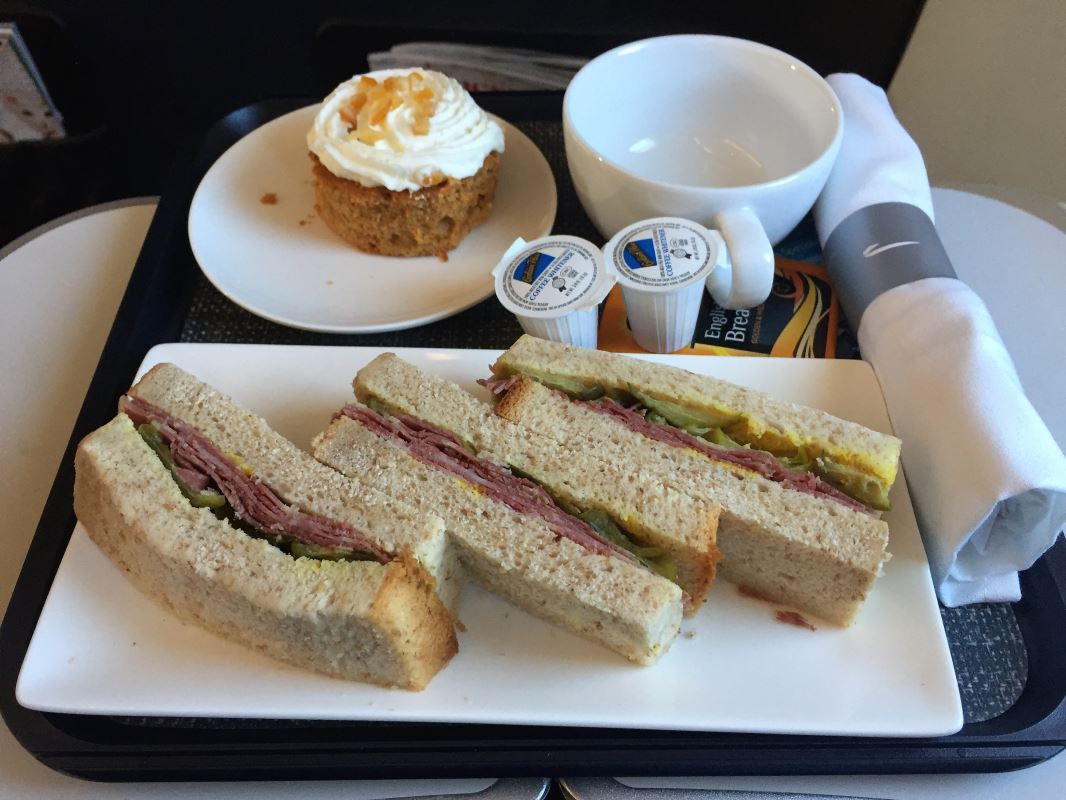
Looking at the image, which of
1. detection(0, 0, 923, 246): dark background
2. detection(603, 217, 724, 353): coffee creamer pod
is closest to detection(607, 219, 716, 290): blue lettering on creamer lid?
detection(603, 217, 724, 353): coffee creamer pod

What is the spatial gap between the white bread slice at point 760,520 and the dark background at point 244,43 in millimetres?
1391

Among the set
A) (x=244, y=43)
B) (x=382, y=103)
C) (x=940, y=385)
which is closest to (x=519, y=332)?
(x=382, y=103)

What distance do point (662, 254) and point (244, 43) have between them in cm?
172

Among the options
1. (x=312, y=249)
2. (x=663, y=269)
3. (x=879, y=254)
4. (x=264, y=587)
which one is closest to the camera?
(x=264, y=587)

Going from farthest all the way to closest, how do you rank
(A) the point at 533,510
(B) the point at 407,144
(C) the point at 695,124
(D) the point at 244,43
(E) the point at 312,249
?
(D) the point at 244,43
(C) the point at 695,124
(E) the point at 312,249
(B) the point at 407,144
(A) the point at 533,510

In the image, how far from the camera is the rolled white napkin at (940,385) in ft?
4.19

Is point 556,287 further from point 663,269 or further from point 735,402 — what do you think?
point 735,402

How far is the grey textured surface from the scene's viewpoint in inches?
51.3

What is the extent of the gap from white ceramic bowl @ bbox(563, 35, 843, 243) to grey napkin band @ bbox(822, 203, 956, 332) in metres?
0.11

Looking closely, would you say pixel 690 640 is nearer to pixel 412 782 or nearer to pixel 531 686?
pixel 531 686

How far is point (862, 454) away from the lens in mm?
1356

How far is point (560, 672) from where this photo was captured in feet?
4.08

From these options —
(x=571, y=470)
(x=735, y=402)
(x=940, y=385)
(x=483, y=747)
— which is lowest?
(x=483, y=747)

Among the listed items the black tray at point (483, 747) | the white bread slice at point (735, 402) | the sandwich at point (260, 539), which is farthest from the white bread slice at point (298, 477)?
the white bread slice at point (735, 402)
